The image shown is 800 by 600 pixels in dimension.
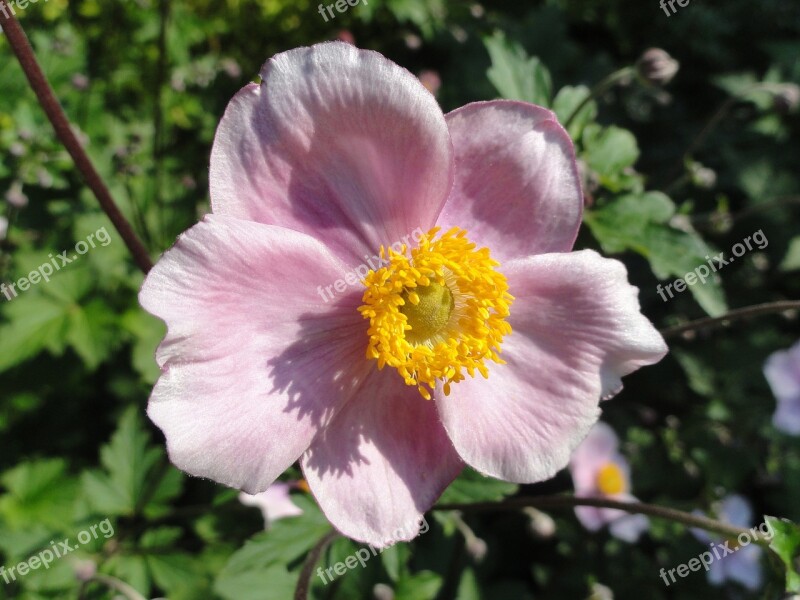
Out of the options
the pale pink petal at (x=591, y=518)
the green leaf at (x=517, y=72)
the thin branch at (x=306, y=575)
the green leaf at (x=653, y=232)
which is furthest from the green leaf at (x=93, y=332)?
the pale pink petal at (x=591, y=518)

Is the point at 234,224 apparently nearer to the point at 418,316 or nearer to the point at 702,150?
the point at 418,316

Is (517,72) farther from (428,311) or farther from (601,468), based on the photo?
(601,468)

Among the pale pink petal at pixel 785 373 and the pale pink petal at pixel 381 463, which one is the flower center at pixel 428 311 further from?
the pale pink petal at pixel 785 373

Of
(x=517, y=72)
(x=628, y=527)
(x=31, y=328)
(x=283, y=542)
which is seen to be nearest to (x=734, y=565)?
(x=628, y=527)

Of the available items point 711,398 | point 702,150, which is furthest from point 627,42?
point 711,398

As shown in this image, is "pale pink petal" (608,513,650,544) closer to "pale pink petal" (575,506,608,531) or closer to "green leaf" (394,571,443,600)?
"pale pink petal" (575,506,608,531)

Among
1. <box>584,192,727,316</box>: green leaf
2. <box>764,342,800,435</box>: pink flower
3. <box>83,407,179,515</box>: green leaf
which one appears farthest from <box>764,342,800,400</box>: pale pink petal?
<box>83,407,179,515</box>: green leaf
